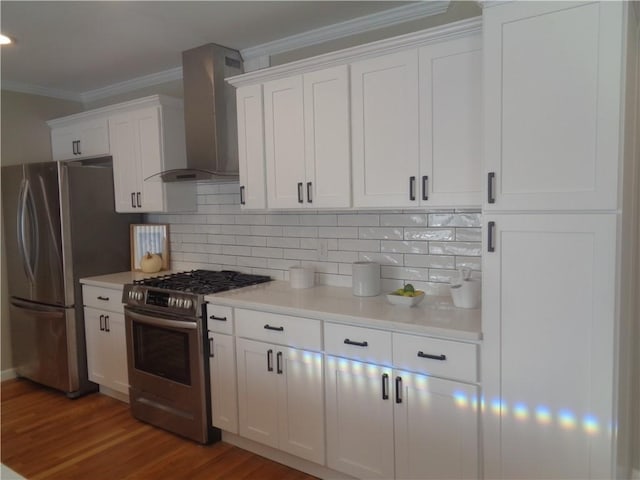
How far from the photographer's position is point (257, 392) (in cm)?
277

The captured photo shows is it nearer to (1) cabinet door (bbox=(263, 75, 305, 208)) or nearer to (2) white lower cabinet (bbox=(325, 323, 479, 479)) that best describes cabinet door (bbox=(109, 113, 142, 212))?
(1) cabinet door (bbox=(263, 75, 305, 208))

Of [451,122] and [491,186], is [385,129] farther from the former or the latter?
[491,186]

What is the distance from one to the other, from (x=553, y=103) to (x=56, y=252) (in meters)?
3.68

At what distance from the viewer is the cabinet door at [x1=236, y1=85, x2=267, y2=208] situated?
301cm

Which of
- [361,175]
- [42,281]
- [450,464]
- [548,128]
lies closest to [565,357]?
[450,464]

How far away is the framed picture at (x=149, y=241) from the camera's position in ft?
13.6

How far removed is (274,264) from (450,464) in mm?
1867

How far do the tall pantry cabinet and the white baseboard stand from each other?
4239mm

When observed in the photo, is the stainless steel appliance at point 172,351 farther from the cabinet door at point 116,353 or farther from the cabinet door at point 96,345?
the cabinet door at point 96,345

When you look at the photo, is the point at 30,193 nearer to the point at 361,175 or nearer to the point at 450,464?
the point at 361,175

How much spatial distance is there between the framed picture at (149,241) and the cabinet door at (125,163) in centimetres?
28

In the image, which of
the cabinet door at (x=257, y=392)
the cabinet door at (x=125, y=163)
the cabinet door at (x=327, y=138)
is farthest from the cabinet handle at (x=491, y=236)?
the cabinet door at (x=125, y=163)

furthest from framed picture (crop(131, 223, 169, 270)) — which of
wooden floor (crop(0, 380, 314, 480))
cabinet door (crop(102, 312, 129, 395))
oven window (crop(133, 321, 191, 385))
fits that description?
wooden floor (crop(0, 380, 314, 480))

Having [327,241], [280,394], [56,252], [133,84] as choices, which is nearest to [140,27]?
[133,84]
